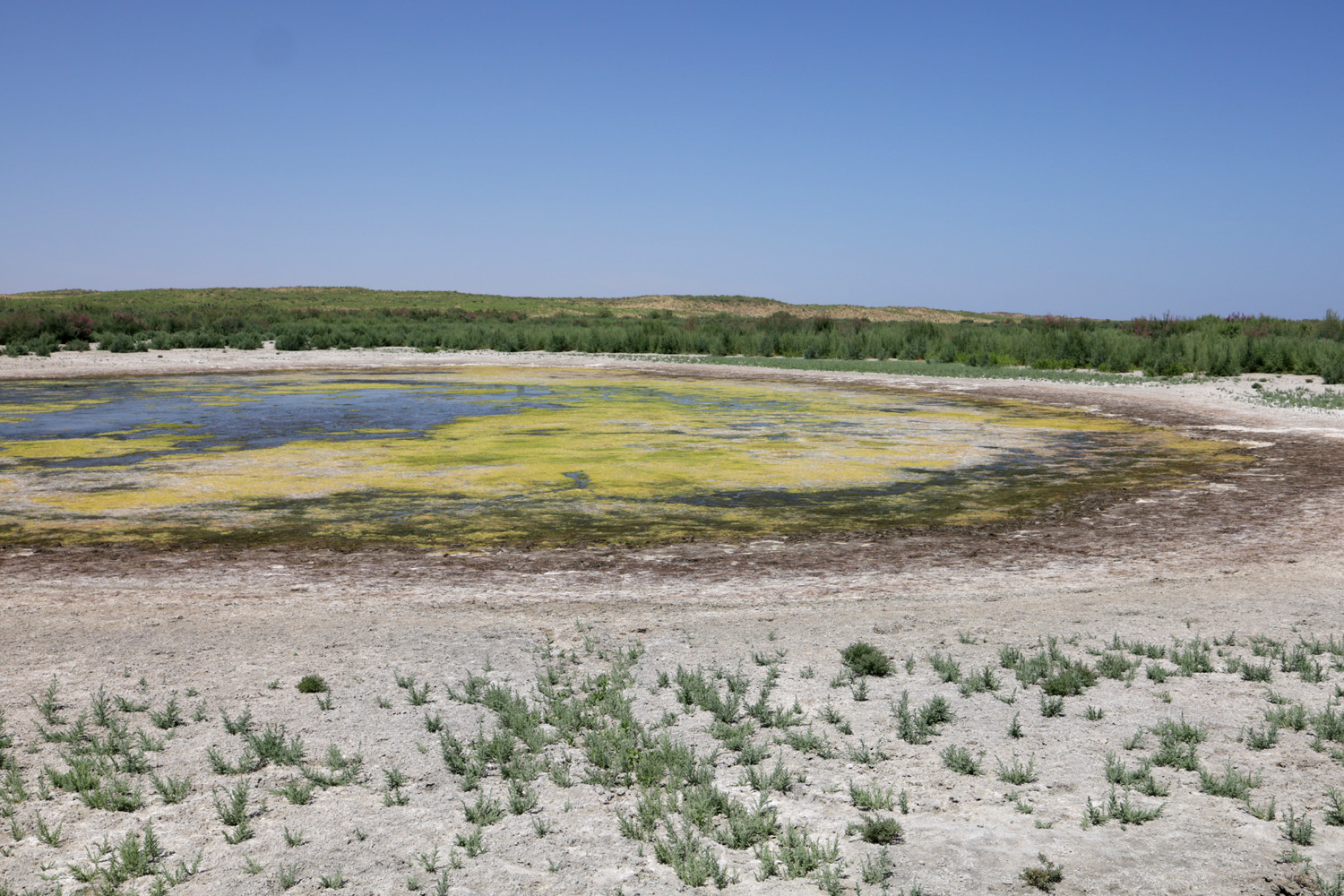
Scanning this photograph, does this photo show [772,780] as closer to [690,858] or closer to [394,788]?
[690,858]

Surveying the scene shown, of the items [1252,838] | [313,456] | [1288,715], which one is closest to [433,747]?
[1252,838]

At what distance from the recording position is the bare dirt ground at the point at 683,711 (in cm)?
334

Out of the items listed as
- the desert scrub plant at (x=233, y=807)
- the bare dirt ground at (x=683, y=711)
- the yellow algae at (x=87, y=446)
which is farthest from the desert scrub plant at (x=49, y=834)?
the yellow algae at (x=87, y=446)

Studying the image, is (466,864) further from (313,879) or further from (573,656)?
(573,656)

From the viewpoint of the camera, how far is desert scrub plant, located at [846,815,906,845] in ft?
11.3

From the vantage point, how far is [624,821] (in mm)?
3545

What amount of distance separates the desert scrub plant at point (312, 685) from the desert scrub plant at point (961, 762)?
9.33ft

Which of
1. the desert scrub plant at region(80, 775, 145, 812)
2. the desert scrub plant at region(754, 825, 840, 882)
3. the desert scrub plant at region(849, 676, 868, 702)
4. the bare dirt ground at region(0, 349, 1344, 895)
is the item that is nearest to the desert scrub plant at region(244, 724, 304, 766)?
the bare dirt ground at region(0, 349, 1344, 895)

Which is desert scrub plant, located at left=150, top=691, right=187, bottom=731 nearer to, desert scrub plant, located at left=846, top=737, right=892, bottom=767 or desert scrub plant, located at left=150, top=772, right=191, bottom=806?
desert scrub plant, located at left=150, top=772, right=191, bottom=806

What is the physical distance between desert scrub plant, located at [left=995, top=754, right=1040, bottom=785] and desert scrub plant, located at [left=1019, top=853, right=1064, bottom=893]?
1.87 ft

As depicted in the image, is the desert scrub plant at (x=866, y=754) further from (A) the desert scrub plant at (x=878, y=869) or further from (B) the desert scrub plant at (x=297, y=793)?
(B) the desert scrub plant at (x=297, y=793)

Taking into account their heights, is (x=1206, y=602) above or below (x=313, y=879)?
above

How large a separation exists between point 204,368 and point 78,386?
5.85 meters

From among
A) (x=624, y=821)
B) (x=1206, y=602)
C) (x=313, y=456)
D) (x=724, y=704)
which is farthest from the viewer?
(x=313, y=456)
